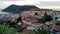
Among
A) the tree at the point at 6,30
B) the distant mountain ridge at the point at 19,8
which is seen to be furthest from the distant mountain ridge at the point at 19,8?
the tree at the point at 6,30

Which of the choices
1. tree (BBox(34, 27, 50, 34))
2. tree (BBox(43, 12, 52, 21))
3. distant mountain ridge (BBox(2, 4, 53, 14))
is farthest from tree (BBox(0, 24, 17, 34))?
tree (BBox(43, 12, 52, 21))

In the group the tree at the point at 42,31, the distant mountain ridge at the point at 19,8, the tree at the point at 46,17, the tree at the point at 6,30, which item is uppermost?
the distant mountain ridge at the point at 19,8

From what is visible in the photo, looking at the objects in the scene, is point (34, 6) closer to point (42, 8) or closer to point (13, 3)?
point (42, 8)

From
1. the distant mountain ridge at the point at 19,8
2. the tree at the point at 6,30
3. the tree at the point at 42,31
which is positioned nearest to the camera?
the tree at the point at 6,30

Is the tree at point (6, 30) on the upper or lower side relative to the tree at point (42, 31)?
upper

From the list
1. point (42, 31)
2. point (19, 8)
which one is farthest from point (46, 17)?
point (19, 8)

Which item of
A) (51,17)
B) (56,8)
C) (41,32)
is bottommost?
(41,32)

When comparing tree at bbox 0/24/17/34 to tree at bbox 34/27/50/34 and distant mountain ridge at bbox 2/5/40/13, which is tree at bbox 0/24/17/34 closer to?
distant mountain ridge at bbox 2/5/40/13

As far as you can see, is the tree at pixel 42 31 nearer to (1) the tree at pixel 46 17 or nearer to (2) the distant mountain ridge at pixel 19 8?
(1) the tree at pixel 46 17

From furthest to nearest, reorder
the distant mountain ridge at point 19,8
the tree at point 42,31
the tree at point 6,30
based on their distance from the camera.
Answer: the distant mountain ridge at point 19,8 → the tree at point 42,31 → the tree at point 6,30

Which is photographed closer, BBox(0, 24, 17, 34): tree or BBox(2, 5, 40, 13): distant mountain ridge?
BBox(0, 24, 17, 34): tree

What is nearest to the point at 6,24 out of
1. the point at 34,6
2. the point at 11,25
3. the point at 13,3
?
the point at 11,25
